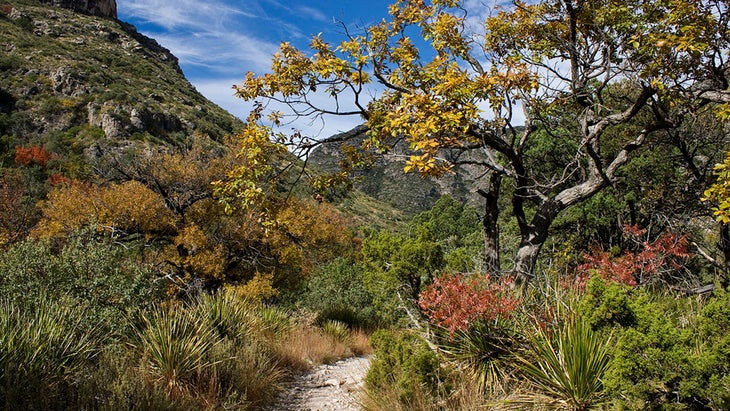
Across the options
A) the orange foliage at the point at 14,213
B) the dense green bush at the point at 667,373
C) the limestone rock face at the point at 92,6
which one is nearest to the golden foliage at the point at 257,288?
the orange foliage at the point at 14,213

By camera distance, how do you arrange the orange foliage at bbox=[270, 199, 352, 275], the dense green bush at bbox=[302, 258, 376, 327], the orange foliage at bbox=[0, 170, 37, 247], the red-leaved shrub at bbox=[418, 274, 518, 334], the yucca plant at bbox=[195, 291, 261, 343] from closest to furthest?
1. the red-leaved shrub at bbox=[418, 274, 518, 334]
2. the yucca plant at bbox=[195, 291, 261, 343]
3. the orange foliage at bbox=[270, 199, 352, 275]
4. the dense green bush at bbox=[302, 258, 376, 327]
5. the orange foliage at bbox=[0, 170, 37, 247]

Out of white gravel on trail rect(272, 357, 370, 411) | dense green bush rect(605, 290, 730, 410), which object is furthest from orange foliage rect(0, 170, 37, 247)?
dense green bush rect(605, 290, 730, 410)

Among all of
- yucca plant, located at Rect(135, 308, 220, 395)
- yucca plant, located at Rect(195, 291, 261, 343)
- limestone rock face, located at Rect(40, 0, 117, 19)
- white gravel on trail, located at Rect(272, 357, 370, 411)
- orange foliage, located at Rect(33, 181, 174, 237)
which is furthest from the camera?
limestone rock face, located at Rect(40, 0, 117, 19)

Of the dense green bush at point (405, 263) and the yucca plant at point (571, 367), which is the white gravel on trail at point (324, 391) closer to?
the dense green bush at point (405, 263)

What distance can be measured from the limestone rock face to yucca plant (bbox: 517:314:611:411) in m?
89.5

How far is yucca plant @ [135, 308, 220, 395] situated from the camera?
5.23m

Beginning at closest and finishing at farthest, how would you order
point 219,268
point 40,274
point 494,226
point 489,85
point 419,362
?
point 419,362 < point 489,85 < point 40,274 < point 494,226 < point 219,268

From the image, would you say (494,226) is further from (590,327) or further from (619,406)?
(619,406)

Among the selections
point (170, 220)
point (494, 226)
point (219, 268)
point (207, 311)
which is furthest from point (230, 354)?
point (170, 220)

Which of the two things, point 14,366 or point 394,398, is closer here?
point 14,366

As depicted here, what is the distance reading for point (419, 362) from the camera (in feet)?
15.0

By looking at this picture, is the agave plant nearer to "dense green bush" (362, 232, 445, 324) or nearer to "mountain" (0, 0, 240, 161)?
"dense green bush" (362, 232, 445, 324)

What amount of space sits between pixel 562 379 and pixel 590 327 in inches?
21.8

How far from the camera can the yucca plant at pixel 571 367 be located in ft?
12.6
